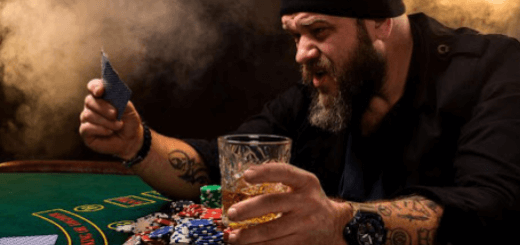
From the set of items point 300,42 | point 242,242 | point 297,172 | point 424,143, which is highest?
point 300,42

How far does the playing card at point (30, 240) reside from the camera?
1.28 metres

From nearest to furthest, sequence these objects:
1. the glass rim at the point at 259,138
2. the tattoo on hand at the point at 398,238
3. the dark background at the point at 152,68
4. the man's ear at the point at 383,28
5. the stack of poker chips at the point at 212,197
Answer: the glass rim at the point at 259,138 < the tattoo on hand at the point at 398,238 < the stack of poker chips at the point at 212,197 < the man's ear at the point at 383,28 < the dark background at the point at 152,68

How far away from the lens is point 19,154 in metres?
4.25

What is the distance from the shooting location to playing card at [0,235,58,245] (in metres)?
1.28

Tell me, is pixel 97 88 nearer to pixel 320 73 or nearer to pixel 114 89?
pixel 114 89

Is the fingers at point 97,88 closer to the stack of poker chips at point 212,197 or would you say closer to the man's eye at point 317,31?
the stack of poker chips at point 212,197

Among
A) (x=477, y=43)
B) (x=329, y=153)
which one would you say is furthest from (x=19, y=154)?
(x=477, y=43)

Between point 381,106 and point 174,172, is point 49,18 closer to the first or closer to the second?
point 174,172

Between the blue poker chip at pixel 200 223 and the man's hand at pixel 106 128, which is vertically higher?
the man's hand at pixel 106 128

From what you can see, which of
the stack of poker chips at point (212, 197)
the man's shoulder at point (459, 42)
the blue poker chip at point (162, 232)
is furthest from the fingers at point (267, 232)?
the man's shoulder at point (459, 42)

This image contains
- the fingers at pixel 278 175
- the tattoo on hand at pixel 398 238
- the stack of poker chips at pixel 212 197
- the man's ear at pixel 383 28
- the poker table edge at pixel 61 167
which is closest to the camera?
the fingers at pixel 278 175

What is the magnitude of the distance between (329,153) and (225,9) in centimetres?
240

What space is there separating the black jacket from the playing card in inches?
29.9

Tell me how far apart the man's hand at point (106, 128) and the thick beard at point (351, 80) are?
0.68 m
